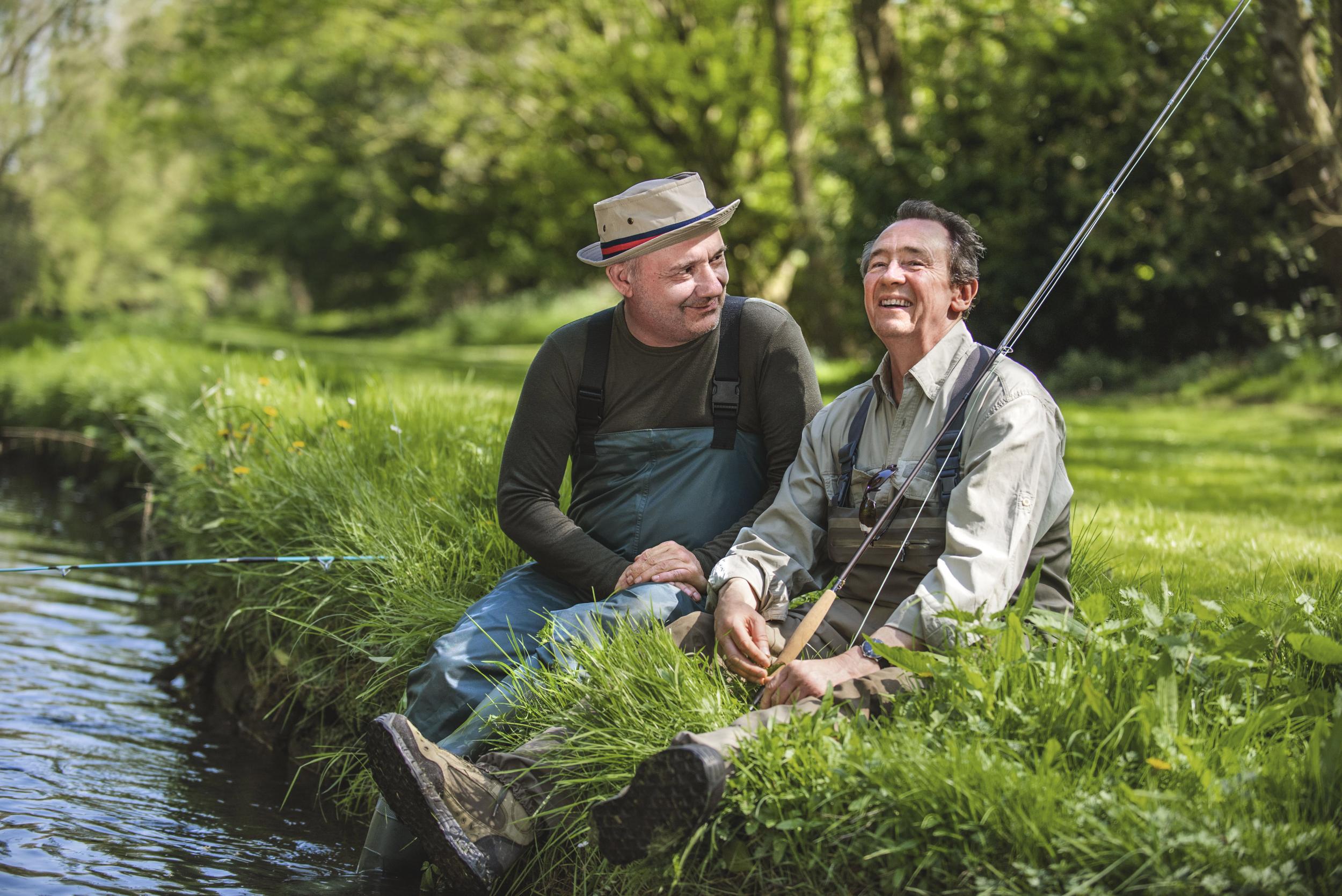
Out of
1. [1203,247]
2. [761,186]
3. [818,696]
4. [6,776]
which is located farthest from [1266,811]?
[761,186]

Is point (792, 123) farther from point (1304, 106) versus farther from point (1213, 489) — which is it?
point (1213, 489)

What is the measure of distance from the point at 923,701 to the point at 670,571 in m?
1.06

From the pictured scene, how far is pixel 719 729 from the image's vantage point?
308 cm

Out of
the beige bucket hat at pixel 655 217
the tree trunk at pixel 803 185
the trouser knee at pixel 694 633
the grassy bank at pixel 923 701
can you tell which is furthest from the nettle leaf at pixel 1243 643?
the tree trunk at pixel 803 185

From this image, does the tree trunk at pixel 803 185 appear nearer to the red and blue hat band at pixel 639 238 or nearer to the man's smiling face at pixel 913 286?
the red and blue hat band at pixel 639 238

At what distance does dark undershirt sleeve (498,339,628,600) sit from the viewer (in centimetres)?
411

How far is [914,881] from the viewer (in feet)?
8.89

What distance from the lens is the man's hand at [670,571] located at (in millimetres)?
3842

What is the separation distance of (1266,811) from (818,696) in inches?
40.1

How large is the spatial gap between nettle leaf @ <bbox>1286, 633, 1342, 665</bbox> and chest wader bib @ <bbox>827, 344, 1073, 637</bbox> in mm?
546

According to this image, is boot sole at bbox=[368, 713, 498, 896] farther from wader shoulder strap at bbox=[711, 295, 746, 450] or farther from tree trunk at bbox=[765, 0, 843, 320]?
tree trunk at bbox=[765, 0, 843, 320]

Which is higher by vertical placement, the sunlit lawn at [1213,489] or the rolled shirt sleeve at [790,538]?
the rolled shirt sleeve at [790,538]

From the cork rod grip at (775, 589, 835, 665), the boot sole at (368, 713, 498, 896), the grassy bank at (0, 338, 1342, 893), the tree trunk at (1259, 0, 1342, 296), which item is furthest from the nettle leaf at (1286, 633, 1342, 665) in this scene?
the tree trunk at (1259, 0, 1342, 296)

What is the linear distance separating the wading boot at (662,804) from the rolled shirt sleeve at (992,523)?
2.25ft
